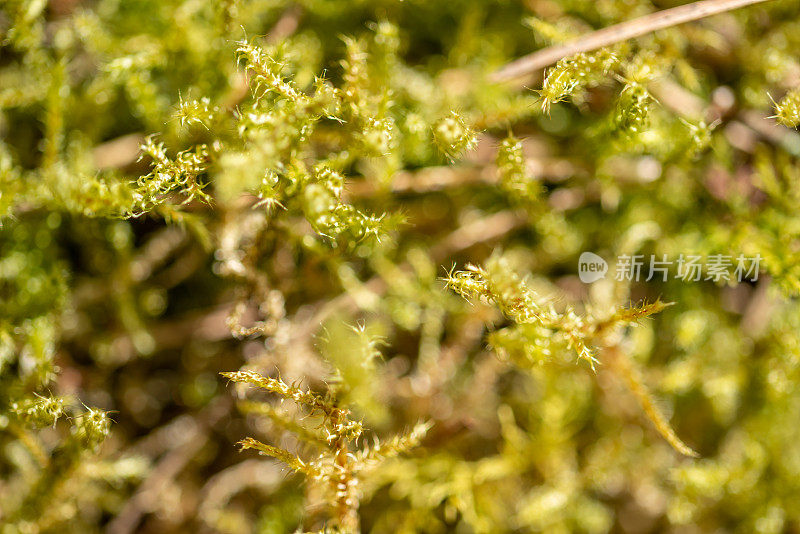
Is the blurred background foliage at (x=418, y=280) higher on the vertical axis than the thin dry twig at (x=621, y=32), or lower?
lower

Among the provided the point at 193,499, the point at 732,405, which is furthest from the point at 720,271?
the point at 193,499

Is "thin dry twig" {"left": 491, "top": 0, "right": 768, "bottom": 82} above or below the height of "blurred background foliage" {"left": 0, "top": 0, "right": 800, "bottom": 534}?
above

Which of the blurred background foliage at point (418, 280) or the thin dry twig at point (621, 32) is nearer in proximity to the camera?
the thin dry twig at point (621, 32)

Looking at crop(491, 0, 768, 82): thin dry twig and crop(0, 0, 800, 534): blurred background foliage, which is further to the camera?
crop(0, 0, 800, 534): blurred background foliage

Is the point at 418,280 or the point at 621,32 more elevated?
the point at 621,32
